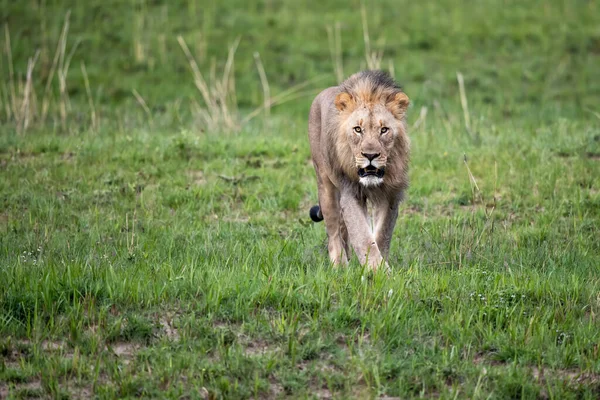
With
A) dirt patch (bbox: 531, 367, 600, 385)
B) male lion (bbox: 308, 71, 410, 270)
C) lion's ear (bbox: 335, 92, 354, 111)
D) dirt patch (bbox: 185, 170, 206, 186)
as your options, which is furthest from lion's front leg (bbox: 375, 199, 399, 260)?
dirt patch (bbox: 185, 170, 206, 186)

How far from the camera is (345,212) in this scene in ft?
21.6

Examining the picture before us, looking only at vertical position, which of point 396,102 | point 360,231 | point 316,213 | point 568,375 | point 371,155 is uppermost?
point 396,102

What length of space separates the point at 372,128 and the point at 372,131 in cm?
3

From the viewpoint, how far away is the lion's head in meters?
6.18

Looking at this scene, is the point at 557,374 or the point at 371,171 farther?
the point at 371,171

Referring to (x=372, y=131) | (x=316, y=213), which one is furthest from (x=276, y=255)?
(x=372, y=131)

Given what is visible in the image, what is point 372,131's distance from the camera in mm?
6270

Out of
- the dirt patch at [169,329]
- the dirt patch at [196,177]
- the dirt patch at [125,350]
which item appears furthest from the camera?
the dirt patch at [196,177]

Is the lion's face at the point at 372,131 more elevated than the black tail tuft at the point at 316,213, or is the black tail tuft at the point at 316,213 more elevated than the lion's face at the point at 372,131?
the lion's face at the point at 372,131

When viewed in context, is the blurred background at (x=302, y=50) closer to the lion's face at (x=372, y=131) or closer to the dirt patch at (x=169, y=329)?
the lion's face at (x=372, y=131)

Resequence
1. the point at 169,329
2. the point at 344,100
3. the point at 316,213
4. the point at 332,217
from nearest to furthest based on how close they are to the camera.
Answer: the point at 169,329 < the point at 344,100 < the point at 332,217 < the point at 316,213

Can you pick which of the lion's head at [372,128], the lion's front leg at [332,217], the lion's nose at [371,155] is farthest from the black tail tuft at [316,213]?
the lion's nose at [371,155]

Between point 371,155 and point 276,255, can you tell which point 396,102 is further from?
point 276,255

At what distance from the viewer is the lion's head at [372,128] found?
6.18 metres
